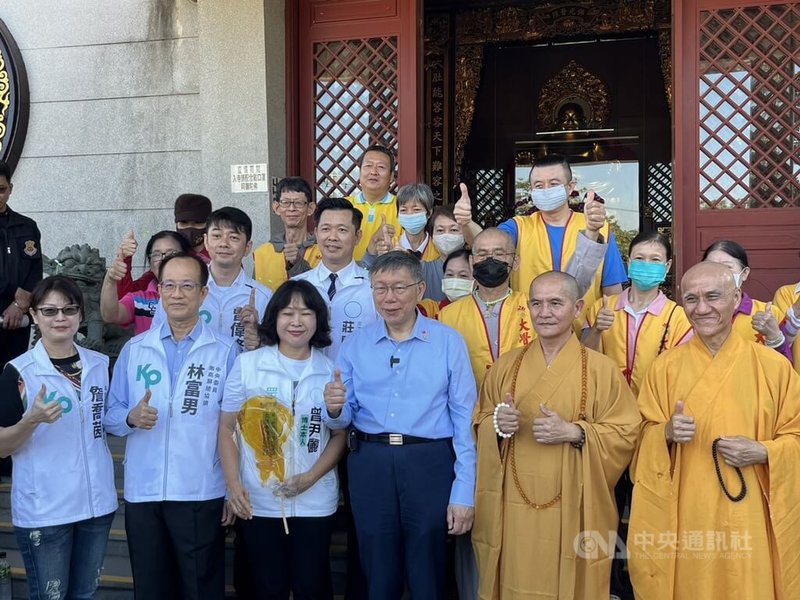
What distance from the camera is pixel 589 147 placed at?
382 inches

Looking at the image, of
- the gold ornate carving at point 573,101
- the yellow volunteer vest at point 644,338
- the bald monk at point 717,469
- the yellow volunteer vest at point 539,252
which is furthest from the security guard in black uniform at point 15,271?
the gold ornate carving at point 573,101

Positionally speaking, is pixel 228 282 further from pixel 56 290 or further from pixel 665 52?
pixel 665 52

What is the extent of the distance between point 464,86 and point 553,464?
279 inches

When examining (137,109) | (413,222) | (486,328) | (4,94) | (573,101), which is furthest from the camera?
(573,101)

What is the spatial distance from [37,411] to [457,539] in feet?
5.96

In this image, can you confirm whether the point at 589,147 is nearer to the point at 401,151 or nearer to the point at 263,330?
the point at 401,151

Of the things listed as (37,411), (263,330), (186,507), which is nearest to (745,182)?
(263,330)

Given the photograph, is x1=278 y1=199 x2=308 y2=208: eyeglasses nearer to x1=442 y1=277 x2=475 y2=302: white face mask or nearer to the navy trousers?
x1=442 y1=277 x2=475 y2=302: white face mask

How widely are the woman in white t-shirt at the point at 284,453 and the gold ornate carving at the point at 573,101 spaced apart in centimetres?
732

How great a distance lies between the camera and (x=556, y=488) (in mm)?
2928

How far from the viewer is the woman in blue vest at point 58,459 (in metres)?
2.91

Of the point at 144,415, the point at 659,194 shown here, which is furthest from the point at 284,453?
the point at 659,194

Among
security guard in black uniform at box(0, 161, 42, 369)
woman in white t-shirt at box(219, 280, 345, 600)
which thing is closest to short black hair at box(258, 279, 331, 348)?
woman in white t-shirt at box(219, 280, 345, 600)

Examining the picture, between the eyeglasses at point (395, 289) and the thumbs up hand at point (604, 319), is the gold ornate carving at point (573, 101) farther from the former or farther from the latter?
the eyeglasses at point (395, 289)
